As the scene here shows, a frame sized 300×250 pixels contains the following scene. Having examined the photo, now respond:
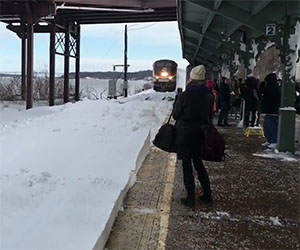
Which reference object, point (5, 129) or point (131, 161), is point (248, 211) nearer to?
point (131, 161)

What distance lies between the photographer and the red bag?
5.35 meters

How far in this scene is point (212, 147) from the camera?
542cm

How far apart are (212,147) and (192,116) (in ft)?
1.87

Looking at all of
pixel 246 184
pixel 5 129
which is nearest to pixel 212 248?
pixel 246 184

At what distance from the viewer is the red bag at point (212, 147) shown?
17.5 ft

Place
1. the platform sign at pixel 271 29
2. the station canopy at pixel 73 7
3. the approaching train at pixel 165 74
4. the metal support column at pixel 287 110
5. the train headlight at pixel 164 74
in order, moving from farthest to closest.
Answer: the train headlight at pixel 164 74, the approaching train at pixel 165 74, the station canopy at pixel 73 7, the platform sign at pixel 271 29, the metal support column at pixel 287 110

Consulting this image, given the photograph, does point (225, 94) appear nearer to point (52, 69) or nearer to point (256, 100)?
point (256, 100)

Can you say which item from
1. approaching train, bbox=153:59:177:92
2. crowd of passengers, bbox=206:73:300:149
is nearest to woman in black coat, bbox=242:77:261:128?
crowd of passengers, bbox=206:73:300:149

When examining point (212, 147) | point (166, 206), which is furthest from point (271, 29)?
point (166, 206)

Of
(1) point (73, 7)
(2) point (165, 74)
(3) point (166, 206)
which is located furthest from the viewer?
(2) point (165, 74)

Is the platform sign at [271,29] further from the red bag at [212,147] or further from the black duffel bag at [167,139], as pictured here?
the black duffel bag at [167,139]

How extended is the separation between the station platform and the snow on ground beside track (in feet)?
1.09

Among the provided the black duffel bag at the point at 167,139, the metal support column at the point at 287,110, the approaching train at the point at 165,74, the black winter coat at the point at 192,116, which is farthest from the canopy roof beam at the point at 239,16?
the approaching train at the point at 165,74

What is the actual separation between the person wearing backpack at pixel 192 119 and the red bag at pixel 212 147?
0.08 meters
